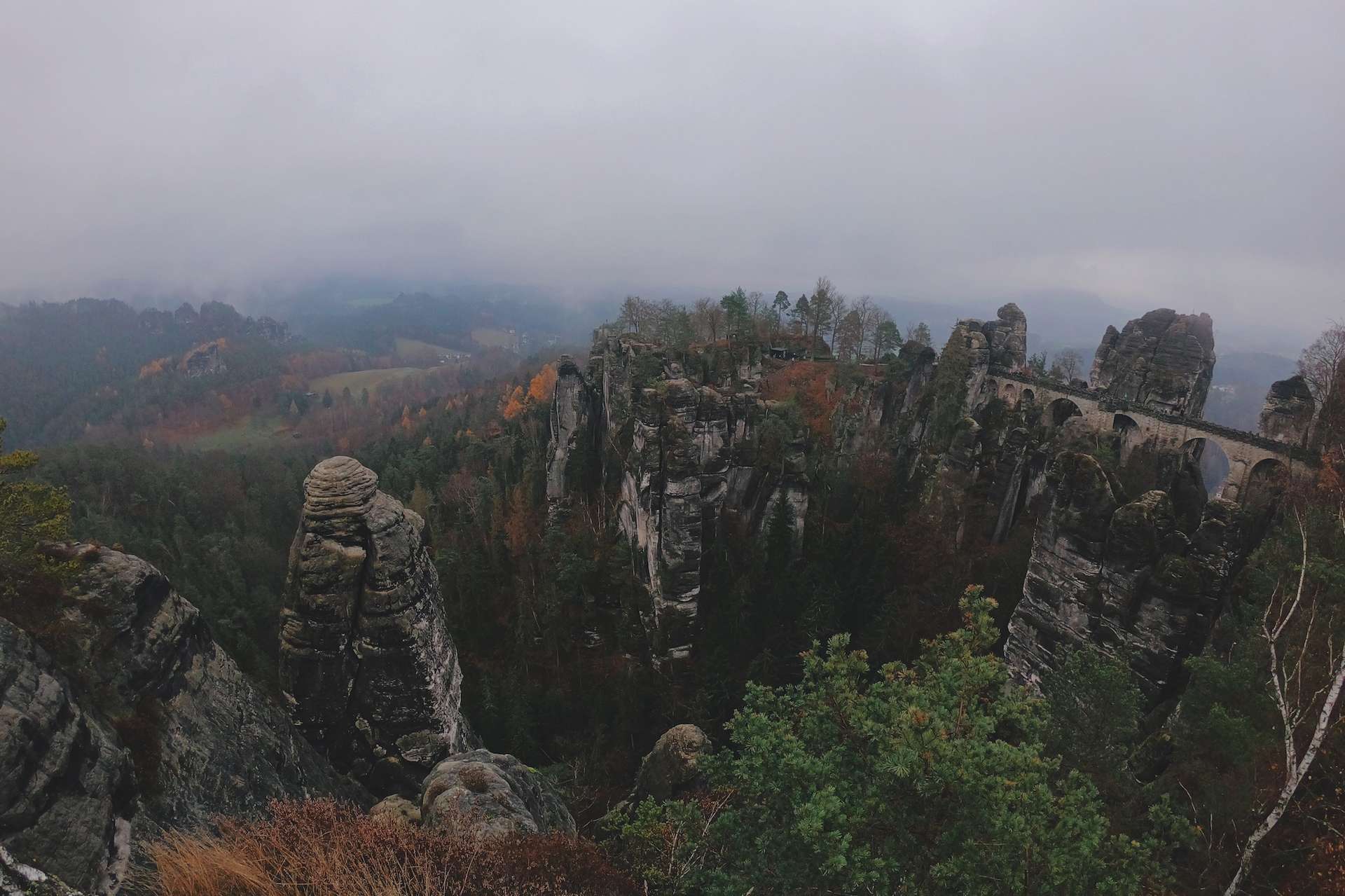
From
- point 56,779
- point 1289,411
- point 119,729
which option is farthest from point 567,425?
point 1289,411

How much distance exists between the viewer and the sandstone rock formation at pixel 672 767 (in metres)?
20.1

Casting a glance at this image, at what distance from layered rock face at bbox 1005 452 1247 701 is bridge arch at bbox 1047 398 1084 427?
30893 millimetres

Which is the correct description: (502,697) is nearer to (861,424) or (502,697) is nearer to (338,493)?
(338,493)

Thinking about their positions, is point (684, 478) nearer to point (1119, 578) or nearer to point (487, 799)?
point (1119, 578)

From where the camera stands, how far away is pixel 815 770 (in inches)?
313

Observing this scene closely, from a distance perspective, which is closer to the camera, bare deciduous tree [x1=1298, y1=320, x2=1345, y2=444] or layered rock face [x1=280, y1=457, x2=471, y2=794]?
layered rock face [x1=280, y1=457, x2=471, y2=794]

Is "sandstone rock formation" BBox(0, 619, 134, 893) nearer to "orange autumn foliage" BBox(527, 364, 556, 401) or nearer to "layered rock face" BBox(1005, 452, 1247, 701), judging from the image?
"layered rock face" BBox(1005, 452, 1247, 701)

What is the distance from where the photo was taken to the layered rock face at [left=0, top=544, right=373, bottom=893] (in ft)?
25.5

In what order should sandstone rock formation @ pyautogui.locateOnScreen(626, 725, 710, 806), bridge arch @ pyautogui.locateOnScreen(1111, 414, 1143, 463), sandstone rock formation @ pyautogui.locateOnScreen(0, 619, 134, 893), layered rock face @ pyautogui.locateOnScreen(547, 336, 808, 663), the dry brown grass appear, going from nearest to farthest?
sandstone rock formation @ pyautogui.locateOnScreen(0, 619, 134, 893)
the dry brown grass
sandstone rock formation @ pyautogui.locateOnScreen(626, 725, 710, 806)
layered rock face @ pyautogui.locateOnScreen(547, 336, 808, 663)
bridge arch @ pyautogui.locateOnScreen(1111, 414, 1143, 463)

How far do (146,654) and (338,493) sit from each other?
191 inches

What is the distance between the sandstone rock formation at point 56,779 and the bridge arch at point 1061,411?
187 feet

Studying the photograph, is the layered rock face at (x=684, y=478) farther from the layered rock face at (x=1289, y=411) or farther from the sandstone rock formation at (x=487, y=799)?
the layered rock face at (x=1289, y=411)

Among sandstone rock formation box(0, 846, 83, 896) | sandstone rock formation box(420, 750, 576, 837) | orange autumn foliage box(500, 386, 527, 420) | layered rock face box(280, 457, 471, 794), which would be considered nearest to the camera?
sandstone rock formation box(0, 846, 83, 896)

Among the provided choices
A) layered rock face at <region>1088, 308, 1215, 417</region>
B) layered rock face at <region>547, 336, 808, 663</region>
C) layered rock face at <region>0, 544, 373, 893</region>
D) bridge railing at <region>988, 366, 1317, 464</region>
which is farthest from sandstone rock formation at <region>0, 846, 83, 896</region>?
layered rock face at <region>1088, 308, 1215, 417</region>
